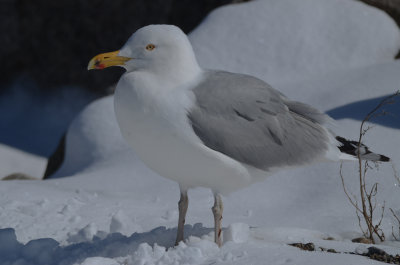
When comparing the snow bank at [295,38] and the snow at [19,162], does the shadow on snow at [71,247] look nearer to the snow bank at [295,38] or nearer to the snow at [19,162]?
the snow bank at [295,38]

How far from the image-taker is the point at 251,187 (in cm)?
441

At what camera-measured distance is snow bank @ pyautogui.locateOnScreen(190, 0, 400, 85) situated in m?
6.47

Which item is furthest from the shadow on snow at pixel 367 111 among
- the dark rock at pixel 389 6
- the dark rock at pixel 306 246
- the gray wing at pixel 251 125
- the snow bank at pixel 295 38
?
the dark rock at pixel 389 6

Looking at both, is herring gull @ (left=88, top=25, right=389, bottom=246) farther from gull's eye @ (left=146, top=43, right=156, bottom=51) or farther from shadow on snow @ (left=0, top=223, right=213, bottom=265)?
shadow on snow @ (left=0, top=223, right=213, bottom=265)

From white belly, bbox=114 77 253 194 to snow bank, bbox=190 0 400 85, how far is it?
352cm

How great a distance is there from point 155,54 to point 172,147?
0.44 m

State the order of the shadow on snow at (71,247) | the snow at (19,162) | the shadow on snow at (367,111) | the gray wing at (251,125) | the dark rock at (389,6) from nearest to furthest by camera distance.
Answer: the gray wing at (251,125) < the shadow on snow at (71,247) < the shadow on snow at (367,111) < the dark rock at (389,6) < the snow at (19,162)

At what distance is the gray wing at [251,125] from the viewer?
9.30 feet

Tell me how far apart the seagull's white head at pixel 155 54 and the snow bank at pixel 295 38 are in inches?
135

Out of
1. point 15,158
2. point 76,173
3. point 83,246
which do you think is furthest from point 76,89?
point 83,246

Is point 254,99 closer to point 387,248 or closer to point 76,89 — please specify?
point 387,248

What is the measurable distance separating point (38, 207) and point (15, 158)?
494 centimetres

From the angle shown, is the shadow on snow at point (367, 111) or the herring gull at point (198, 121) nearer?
the herring gull at point (198, 121)

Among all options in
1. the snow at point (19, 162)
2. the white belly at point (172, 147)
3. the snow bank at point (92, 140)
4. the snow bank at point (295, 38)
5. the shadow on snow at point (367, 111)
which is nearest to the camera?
the white belly at point (172, 147)
